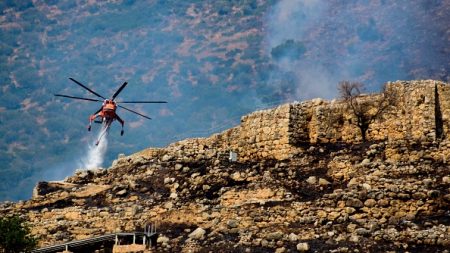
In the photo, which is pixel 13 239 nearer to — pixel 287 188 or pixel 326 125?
pixel 287 188

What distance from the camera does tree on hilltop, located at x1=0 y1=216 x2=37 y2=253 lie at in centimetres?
2864

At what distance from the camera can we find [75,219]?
108ft

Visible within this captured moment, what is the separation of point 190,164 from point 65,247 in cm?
706

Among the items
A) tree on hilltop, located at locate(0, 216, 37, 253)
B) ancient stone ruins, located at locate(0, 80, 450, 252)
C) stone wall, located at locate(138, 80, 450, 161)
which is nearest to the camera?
ancient stone ruins, located at locate(0, 80, 450, 252)

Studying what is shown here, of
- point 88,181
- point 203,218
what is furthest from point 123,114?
point 203,218

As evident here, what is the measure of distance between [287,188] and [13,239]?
929 centimetres

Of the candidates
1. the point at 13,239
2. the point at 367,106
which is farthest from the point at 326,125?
the point at 13,239

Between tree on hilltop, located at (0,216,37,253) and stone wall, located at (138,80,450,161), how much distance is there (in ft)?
29.8

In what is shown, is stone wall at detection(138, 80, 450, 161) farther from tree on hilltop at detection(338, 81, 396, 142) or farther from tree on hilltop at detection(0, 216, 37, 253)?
tree on hilltop at detection(0, 216, 37, 253)

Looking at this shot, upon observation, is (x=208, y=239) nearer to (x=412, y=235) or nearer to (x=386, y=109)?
(x=412, y=235)

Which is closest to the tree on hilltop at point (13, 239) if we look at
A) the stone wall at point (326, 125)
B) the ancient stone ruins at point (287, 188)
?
the ancient stone ruins at point (287, 188)

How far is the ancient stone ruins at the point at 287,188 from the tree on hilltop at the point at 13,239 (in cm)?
289

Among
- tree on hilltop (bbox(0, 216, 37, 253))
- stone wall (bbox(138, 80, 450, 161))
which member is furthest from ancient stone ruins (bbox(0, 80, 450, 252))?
tree on hilltop (bbox(0, 216, 37, 253))

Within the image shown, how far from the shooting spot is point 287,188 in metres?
31.0
